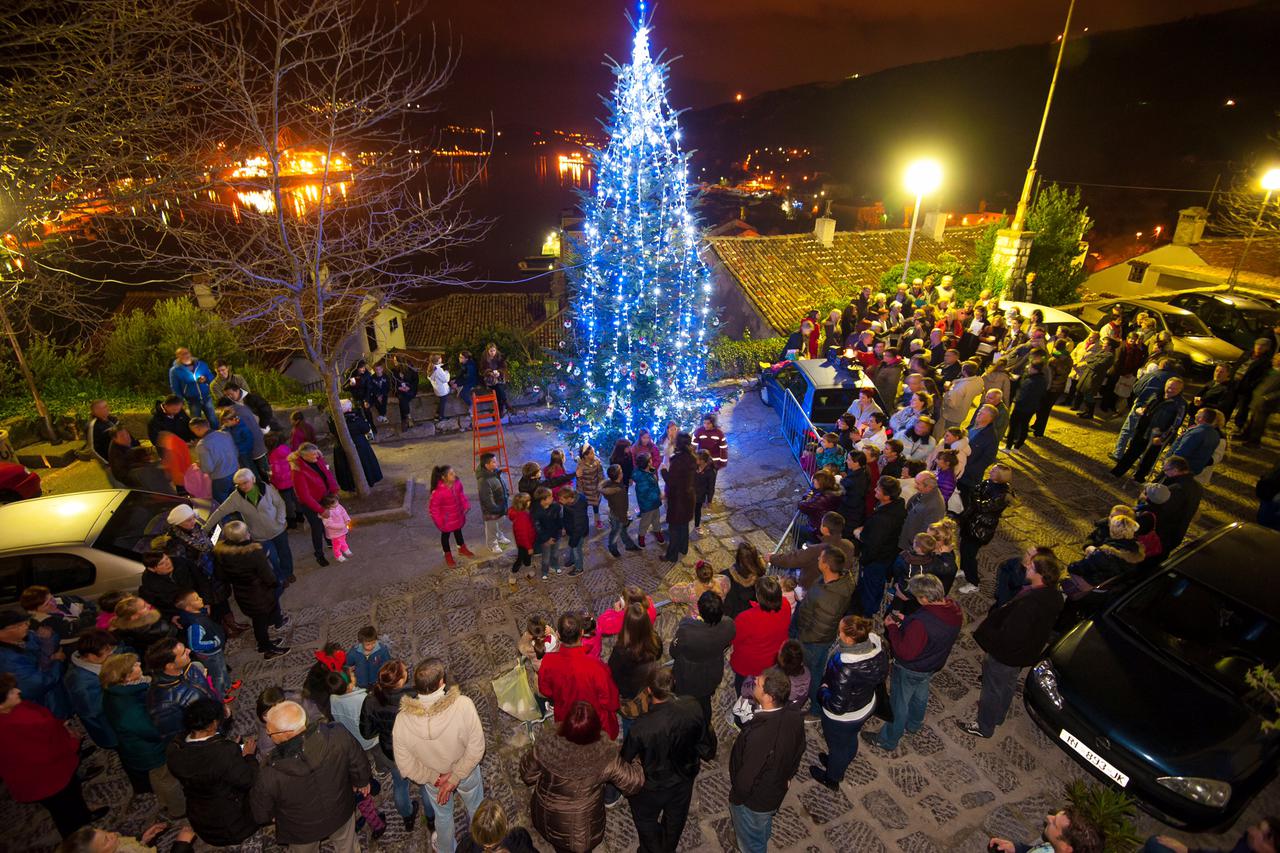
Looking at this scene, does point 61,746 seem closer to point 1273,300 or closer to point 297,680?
point 297,680

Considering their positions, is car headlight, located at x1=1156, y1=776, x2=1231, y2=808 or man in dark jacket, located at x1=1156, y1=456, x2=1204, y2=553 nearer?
car headlight, located at x1=1156, y1=776, x2=1231, y2=808

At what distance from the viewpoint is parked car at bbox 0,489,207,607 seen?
20.5ft

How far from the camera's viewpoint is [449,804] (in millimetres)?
4383

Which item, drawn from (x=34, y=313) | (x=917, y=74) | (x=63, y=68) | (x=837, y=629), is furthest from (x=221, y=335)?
(x=917, y=74)

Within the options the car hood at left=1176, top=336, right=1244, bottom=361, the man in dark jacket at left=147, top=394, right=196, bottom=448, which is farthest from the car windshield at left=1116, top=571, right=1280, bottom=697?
the man in dark jacket at left=147, top=394, right=196, bottom=448

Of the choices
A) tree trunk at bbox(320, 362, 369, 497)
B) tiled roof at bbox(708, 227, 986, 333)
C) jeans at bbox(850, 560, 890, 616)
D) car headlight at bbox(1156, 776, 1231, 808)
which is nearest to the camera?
car headlight at bbox(1156, 776, 1231, 808)

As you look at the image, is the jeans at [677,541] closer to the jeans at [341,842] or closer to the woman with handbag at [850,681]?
the woman with handbag at [850,681]

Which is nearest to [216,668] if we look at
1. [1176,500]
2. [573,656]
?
[573,656]

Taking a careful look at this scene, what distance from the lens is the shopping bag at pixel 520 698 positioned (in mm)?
5199

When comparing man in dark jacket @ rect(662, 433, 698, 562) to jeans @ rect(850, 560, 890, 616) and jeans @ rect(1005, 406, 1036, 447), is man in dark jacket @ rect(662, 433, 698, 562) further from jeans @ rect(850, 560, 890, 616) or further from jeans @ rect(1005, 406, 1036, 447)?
jeans @ rect(1005, 406, 1036, 447)

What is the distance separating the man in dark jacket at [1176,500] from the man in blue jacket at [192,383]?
44.9 ft

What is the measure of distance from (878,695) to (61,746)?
670cm

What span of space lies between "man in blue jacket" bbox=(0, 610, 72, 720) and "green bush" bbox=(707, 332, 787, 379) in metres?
11.9

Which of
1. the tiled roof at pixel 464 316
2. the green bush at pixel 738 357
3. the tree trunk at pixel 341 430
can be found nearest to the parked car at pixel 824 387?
the green bush at pixel 738 357
